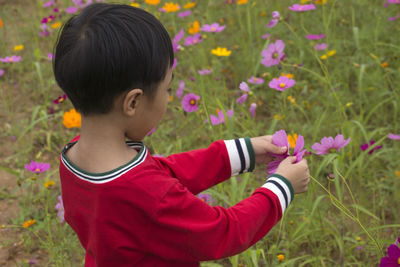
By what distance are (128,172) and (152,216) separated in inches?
3.9

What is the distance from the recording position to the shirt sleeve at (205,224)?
90cm

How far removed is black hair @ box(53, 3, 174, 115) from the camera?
86cm

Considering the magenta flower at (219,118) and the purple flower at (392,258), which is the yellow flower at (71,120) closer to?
the magenta flower at (219,118)

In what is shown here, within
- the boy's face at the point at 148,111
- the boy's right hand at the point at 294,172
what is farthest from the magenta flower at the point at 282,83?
the boy's face at the point at 148,111

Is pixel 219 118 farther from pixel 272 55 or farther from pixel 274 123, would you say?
pixel 272 55

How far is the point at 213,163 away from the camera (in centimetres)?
120

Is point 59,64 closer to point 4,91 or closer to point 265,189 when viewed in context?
point 265,189

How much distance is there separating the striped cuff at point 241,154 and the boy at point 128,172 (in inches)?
6.6

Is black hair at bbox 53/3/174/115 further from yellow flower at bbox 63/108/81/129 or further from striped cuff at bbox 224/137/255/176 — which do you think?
yellow flower at bbox 63/108/81/129

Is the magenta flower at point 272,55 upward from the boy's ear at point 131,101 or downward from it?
downward

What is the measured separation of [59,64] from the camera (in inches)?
35.7

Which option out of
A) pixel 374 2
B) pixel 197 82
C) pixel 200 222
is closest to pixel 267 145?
pixel 200 222

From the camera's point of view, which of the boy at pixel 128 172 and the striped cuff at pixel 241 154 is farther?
the striped cuff at pixel 241 154

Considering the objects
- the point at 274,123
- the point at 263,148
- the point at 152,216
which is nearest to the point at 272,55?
the point at 274,123
